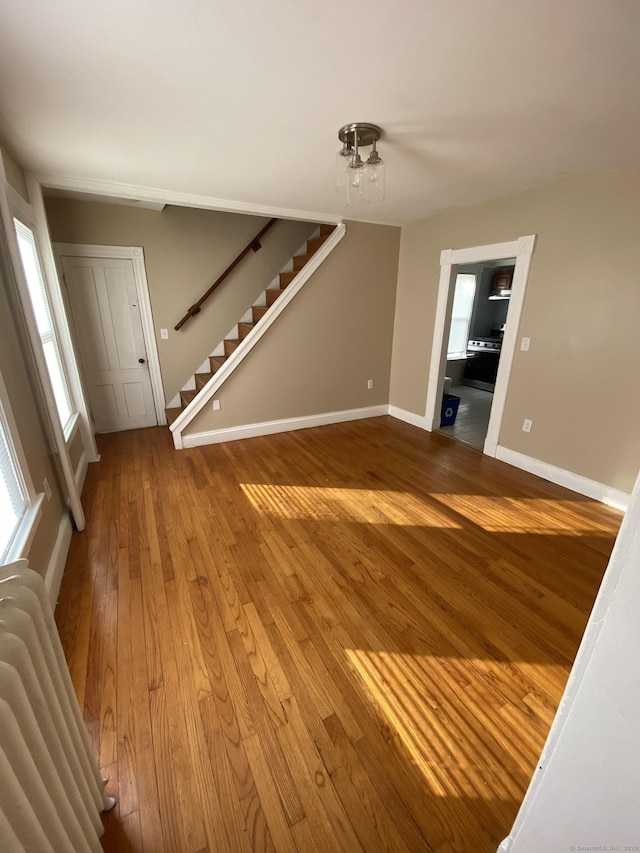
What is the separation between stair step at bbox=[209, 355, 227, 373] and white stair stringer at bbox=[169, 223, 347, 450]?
1.92ft

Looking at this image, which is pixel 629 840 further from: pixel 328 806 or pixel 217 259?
pixel 217 259

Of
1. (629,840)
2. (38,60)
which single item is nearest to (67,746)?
(629,840)

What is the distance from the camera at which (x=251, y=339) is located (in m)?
3.77

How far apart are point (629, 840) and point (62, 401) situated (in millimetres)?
3720

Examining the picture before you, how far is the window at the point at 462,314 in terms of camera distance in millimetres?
6605

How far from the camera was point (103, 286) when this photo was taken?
3887 millimetres

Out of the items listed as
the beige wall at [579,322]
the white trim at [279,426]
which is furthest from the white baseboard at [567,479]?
the white trim at [279,426]

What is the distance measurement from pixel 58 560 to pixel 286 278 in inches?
143

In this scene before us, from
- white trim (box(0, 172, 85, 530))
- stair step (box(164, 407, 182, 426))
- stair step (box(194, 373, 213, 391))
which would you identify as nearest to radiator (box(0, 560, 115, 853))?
white trim (box(0, 172, 85, 530))

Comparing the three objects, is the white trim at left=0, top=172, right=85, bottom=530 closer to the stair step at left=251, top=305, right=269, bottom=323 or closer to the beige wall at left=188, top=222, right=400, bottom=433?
the beige wall at left=188, top=222, right=400, bottom=433

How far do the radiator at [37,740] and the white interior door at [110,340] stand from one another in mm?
3806

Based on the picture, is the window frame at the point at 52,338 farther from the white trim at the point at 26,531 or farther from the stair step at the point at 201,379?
the stair step at the point at 201,379

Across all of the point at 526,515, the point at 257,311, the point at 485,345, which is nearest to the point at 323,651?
the point at 526,515

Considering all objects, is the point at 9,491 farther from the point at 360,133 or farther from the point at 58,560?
the point at 360,133
